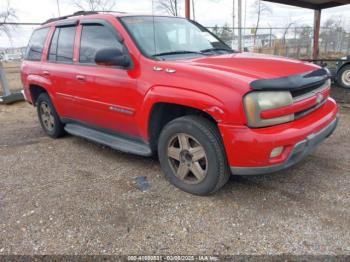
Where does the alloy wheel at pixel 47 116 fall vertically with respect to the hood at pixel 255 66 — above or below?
below

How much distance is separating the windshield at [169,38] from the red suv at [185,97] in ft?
0.05

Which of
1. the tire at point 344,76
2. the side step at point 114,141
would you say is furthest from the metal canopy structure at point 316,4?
the side step at point 114,141

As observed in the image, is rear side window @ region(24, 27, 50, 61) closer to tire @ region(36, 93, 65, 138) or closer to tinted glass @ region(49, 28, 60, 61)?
tinted glass @ region(49, 28, 60, 61)

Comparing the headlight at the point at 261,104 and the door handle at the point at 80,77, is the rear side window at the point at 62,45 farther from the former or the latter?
the headlight at the point at 261,104

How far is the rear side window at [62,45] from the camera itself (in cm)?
402

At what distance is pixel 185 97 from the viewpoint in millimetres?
2641

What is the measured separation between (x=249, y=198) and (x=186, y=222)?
2.41 feet

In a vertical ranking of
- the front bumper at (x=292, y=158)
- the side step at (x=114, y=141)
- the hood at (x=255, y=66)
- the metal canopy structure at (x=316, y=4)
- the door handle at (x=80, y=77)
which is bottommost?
the side step at (x=114, y=141)

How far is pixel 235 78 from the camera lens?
2404 millimetres

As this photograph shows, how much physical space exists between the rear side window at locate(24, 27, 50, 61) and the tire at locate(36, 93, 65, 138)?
0.67m

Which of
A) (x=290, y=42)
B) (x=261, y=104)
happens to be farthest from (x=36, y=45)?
(x=290, y=42)

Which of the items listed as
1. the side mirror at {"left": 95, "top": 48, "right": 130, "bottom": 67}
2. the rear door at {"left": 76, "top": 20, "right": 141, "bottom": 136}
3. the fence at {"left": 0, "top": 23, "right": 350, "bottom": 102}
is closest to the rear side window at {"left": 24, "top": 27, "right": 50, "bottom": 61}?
the rear door at {"left": 76, "top": 20, "right": 141, "bottom": 136}

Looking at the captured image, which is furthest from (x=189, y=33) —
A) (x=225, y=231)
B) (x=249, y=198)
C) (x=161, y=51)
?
(x=225, y=231)

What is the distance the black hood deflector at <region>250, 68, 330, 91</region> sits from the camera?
2346 mm
